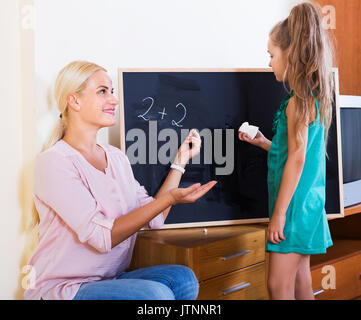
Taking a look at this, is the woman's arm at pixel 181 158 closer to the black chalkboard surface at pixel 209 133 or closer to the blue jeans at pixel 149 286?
the black chalkboard surface at pixel 209 133

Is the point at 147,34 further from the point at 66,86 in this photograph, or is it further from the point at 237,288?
the point at 237,288

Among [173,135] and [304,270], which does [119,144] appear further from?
[304,270]

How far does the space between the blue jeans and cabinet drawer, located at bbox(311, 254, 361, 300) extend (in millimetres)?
876

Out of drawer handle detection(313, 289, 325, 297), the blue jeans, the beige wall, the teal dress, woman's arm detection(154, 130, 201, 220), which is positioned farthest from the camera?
drawer handle detection(313, 289, 325, 297)

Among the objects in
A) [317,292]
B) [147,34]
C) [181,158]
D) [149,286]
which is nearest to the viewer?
[149,286]

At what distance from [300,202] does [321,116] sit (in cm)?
30

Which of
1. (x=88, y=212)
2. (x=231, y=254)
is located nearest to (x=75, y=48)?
(x=88, y=212)

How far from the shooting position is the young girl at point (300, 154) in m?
1.59

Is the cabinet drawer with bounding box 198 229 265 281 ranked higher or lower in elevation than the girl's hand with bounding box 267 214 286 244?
lower

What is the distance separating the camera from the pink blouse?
137 cm

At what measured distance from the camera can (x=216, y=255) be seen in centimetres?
167

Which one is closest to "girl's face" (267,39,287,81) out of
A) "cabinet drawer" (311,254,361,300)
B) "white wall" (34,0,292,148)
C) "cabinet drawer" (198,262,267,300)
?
"white wall" (34,0,292,148)

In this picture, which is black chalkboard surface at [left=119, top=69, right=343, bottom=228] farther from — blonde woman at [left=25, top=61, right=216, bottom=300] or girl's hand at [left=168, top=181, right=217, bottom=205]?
girl's hand at [left=168, top=181, right=217, bottom=205]

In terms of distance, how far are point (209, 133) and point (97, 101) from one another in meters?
0.55
